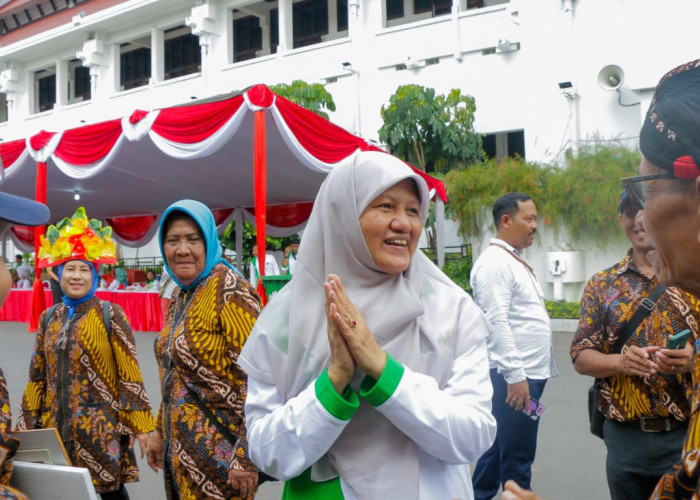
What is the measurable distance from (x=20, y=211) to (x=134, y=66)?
76.7 ft

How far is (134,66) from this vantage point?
23.1m

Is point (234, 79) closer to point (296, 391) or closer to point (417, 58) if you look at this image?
point (417, 58)

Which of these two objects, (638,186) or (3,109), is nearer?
(638,186)

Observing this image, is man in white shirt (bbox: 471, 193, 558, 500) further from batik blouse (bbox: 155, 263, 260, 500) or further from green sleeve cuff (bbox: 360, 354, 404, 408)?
green sleeve cuff (bbox: 360, 354, 404, 408)

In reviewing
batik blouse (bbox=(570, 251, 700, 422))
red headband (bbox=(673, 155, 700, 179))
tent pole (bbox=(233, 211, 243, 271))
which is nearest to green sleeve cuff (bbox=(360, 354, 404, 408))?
red headband (bbox=(673, 155, 700, 179))

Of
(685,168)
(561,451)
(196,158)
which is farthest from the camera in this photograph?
(196,158)

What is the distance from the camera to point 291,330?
65.8 inches

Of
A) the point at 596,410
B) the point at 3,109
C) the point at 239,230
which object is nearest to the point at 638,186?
the point at 596,410

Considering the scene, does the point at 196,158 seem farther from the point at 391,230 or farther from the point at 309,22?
the point at 309,22

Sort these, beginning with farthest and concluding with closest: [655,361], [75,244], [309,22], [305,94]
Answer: [309,22], [305,94], [75,244], [655,361]

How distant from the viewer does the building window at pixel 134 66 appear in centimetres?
2289

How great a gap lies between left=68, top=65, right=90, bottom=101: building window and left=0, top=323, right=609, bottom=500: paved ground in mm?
19004

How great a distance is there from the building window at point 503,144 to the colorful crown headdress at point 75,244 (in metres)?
13.7

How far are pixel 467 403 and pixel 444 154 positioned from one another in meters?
13.8
